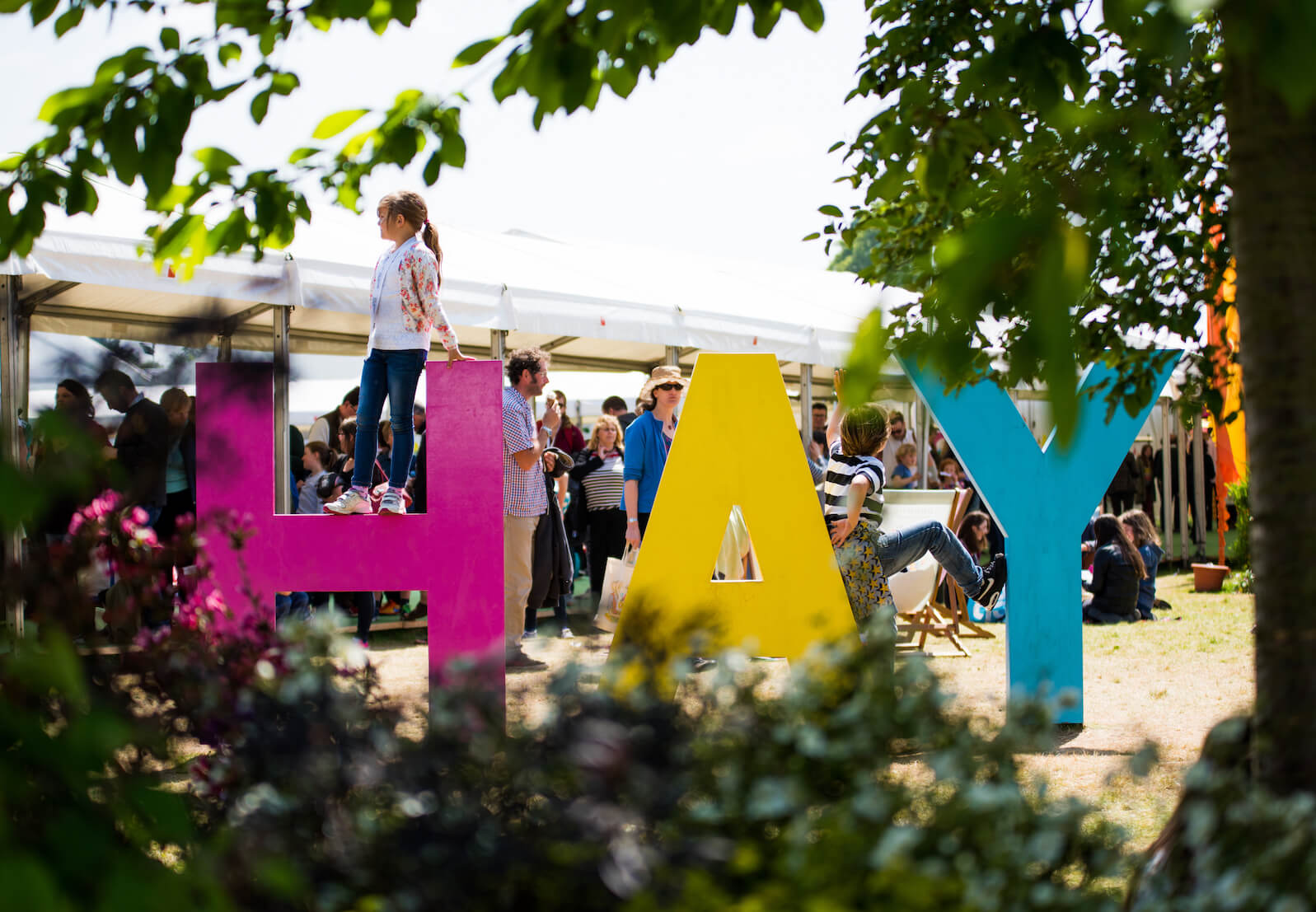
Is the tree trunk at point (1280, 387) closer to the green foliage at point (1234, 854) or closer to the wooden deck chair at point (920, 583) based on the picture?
the green foliage at point (1234, 854)

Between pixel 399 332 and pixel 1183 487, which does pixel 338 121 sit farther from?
pixel 1183 487

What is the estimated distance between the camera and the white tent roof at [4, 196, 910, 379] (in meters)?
6.99

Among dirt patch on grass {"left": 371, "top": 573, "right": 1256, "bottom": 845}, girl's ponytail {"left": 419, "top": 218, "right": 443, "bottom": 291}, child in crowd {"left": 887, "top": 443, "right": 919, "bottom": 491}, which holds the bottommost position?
dirt patch on grass {"left": 371, "top": 573, "right": 1256, "bottom": 845}

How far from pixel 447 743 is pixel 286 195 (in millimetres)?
1613

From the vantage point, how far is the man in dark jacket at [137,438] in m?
2.25

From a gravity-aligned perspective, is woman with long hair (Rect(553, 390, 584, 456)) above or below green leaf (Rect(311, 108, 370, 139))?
below

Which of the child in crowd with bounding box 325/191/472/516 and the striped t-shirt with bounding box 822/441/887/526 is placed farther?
the striped t-shirt with bounding box 822/441/887/526

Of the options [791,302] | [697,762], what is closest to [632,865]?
[697,762]

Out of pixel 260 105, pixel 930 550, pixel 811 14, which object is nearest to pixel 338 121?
pixel 260 105

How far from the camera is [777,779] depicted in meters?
1.78

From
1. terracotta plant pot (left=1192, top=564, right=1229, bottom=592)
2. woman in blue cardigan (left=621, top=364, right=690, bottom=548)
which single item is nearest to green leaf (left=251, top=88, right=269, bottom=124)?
woman in blue cardigan (left=621, top=364, right=690, bottom=548)

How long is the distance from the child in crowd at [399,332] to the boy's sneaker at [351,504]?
6 centimetres

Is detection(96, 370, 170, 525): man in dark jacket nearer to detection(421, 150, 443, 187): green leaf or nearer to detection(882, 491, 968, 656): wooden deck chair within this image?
detection(421, 150, 443, 187): green leaf

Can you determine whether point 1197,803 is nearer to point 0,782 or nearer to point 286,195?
point 0,782
